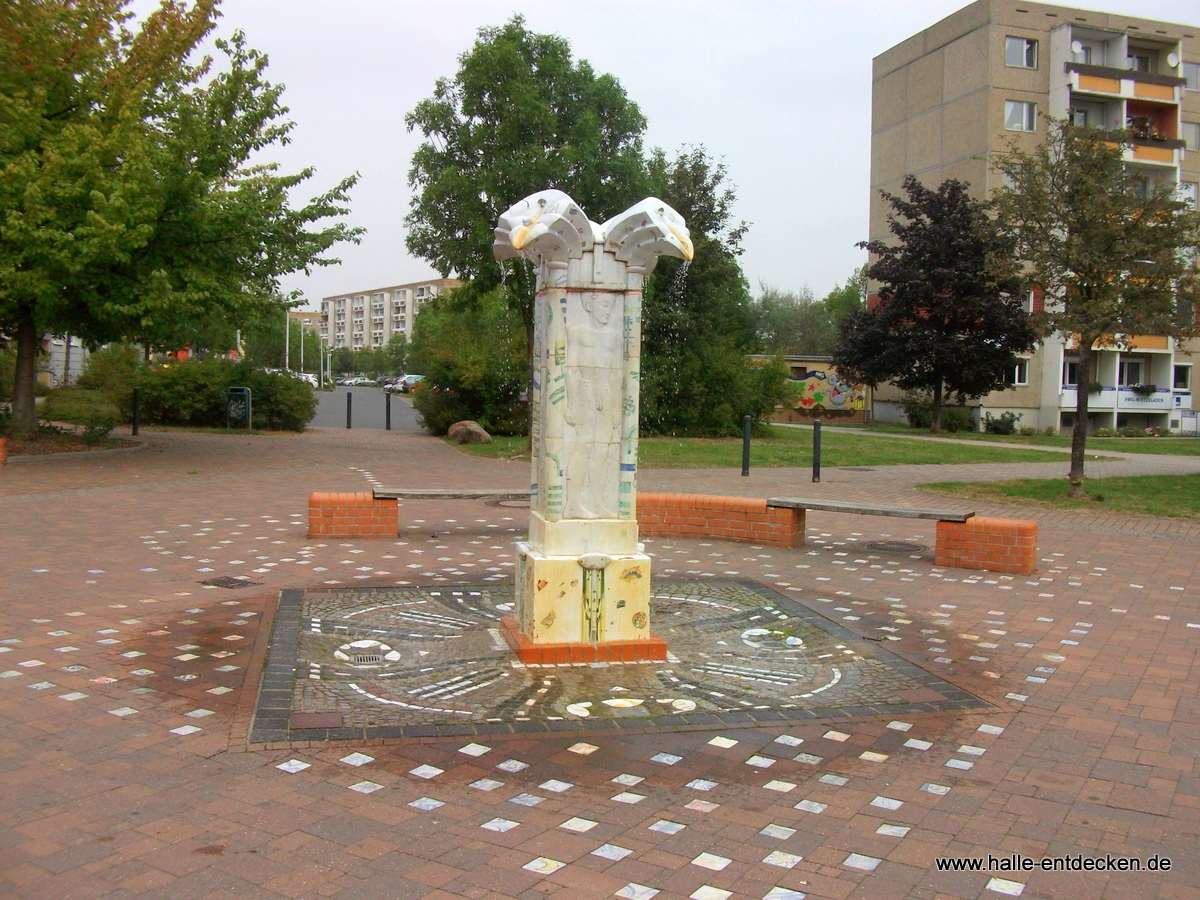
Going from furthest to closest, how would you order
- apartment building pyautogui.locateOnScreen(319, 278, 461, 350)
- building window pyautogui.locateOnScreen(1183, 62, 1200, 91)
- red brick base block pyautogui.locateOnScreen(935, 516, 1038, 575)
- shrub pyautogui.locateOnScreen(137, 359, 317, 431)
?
apartment building pyautogui.locateOnScreen(319, 278, 461, 350), building window pyautogui.locateOnScreen(1183, 62, 1200, 91), shrub pyautogui.locateOnScreen(137, 359, 317, 431), red brick base block pyautogui.locateOnScreen(935, 516, 1038, 575)

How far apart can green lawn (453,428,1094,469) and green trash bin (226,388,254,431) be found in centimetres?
613

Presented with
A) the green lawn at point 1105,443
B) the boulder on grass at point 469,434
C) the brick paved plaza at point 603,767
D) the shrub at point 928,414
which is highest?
the shrub at point 928,414

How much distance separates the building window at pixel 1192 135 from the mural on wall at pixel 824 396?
17171 millimetres

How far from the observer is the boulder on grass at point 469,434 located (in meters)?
23.7

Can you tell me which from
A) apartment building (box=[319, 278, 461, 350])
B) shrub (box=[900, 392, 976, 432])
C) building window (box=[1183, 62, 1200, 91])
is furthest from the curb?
apartment building (box=[319, 278, 461, 350])

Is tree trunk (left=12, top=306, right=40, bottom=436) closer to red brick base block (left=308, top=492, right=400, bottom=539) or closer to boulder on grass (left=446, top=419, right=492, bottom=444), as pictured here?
boulder on grass (left=446, top=419, right=492, bottom=444)

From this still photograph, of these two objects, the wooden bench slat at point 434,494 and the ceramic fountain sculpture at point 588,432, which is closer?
the ceramic fountain sculpture at point 588,432

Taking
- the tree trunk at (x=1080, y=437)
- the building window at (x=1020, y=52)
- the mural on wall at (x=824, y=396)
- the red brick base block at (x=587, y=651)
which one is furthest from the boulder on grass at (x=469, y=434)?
the building window at (x=1020, y=52)

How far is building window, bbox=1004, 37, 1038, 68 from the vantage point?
1547 inches

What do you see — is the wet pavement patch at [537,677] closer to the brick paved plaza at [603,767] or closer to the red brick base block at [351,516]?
the brick paved plaza at [603,767]

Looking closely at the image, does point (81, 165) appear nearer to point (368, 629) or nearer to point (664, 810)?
point (368, 629)

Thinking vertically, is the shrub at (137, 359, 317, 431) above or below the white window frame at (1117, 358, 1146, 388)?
below

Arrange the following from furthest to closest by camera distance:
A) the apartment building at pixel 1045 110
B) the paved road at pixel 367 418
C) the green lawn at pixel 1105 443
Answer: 1. the apartment building at pixel 1045 110
2. the paved road at pixel 367 418
3. the green lawn at pixel 1105 443

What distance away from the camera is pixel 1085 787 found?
4.30 m
